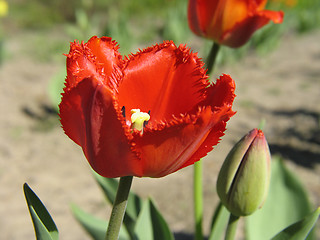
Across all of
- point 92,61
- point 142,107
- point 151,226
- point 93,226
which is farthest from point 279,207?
point 92,61

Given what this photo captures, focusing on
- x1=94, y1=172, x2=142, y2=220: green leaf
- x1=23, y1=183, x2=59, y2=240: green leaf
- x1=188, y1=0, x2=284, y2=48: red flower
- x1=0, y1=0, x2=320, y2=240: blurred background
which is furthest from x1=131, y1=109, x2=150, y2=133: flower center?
x1=0, y1=0, x2=320, y2=240: blurred background

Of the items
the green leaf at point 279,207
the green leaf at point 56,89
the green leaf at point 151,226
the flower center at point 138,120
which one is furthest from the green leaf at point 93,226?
the green leaf at point 56,89

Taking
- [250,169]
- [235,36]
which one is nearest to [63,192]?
[235,36]

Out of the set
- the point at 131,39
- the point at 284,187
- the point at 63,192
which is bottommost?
the point at 63,192

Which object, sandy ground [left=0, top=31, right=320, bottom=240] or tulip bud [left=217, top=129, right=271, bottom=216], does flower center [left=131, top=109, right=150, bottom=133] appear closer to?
Result: tulip bud [left=217, top=129, right=271, bottom=216]

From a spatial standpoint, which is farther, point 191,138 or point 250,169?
point 250,169

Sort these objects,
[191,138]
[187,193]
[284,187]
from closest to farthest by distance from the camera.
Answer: [191,138] → [284,187] → [187,193]

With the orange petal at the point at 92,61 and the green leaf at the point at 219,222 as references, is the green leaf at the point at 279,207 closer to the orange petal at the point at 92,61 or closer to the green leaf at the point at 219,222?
the green leaf at the point at 219,222

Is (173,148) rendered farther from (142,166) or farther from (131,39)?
(131,39)
